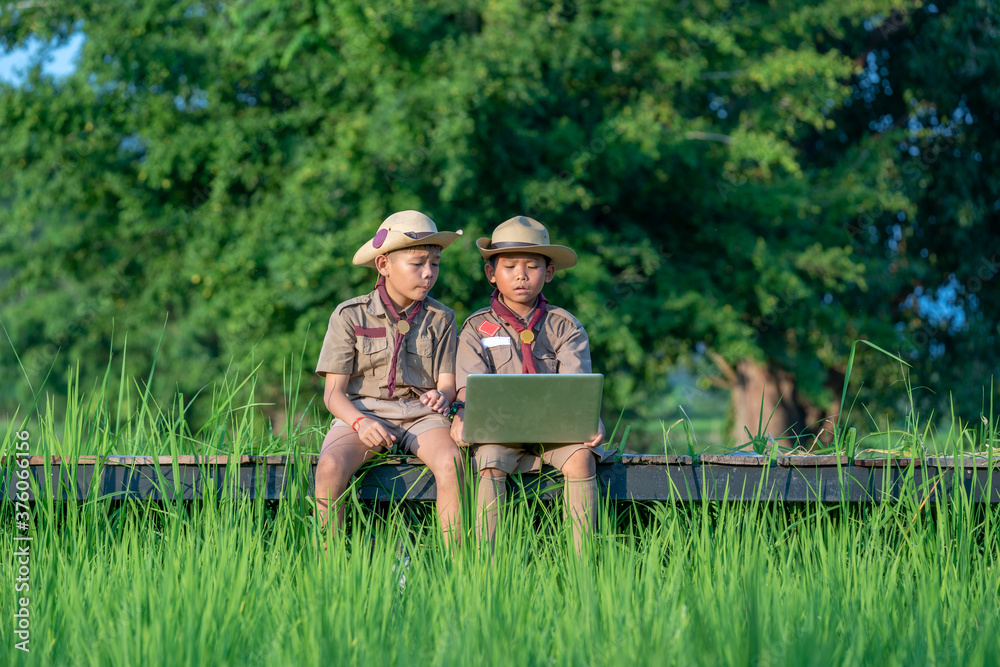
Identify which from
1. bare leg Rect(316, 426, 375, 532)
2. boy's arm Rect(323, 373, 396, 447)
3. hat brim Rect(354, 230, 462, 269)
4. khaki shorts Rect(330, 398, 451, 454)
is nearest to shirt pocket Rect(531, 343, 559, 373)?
khaki shorts Rect(330, 398, 451, 454)

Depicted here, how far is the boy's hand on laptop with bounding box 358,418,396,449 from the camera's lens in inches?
127

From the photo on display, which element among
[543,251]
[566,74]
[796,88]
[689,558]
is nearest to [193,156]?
[566,74]

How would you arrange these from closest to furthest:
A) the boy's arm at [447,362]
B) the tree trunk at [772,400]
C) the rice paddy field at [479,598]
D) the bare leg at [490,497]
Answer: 1. the rice paddy field at [479,598]
2. the bare leg at [490,497]
3. the boy's arm at [447,362]
4. the tree trunk at [772,400]

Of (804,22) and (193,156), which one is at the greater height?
(804,22)

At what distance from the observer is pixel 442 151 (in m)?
9.61

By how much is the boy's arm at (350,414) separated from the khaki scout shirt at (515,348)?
0.44 meters

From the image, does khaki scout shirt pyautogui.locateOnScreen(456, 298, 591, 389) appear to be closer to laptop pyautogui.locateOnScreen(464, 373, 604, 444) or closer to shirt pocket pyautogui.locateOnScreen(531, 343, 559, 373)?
shirt pocket pyautogui.locateOnScreen(531, 343, 559, 373)

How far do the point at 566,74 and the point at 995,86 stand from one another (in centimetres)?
602

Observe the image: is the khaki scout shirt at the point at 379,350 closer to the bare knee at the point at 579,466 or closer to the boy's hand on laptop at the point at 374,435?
the boy's hand on laptop at the point at 374,435

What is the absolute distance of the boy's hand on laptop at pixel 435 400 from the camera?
347 cm

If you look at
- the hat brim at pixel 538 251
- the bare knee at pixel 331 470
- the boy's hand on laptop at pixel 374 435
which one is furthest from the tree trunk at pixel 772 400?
the bare knee at pixel 331 470

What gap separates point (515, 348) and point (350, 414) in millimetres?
714

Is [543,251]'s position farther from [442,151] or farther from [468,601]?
[442,151]

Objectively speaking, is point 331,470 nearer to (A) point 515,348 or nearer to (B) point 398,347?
(B) point 398,347
